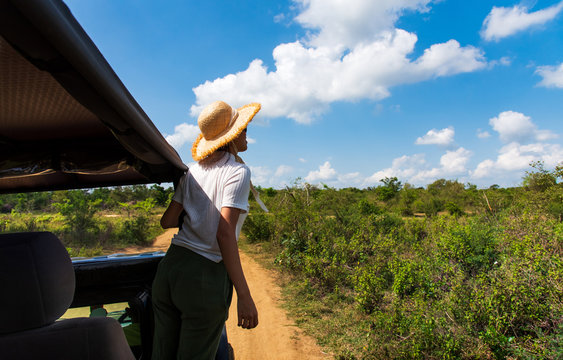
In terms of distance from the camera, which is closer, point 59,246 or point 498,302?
point 59,246

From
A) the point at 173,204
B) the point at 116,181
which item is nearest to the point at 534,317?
the point at 173,204

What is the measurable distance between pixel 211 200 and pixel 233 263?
307 millimetres

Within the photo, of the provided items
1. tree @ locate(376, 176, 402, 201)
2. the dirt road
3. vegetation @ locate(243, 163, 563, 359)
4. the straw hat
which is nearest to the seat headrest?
the straw hat

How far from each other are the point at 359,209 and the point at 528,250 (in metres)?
6.22

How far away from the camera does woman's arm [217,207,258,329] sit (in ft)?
4.43

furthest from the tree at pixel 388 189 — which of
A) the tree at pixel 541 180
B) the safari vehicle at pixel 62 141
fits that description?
the safari vehicle at pixel 62 141

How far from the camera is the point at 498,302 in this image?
2.72 m

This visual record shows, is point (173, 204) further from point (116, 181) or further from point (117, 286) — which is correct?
point (116, 181)

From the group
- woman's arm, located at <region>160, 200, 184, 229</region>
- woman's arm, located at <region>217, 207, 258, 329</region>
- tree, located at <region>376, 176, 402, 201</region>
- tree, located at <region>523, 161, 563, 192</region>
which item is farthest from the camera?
tree, located at <region>376, 176, 402, 201</region>

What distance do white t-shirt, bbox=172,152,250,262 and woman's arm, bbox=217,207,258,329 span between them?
6cm

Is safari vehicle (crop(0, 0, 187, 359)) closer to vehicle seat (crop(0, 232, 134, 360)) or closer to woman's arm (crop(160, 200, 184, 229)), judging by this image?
vehicle seat (crop(0, 232, 134, 360))

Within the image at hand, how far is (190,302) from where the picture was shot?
1.37 meters

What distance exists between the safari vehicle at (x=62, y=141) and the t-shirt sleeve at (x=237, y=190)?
1.07ft

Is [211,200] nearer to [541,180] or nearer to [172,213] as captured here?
[172,213]
